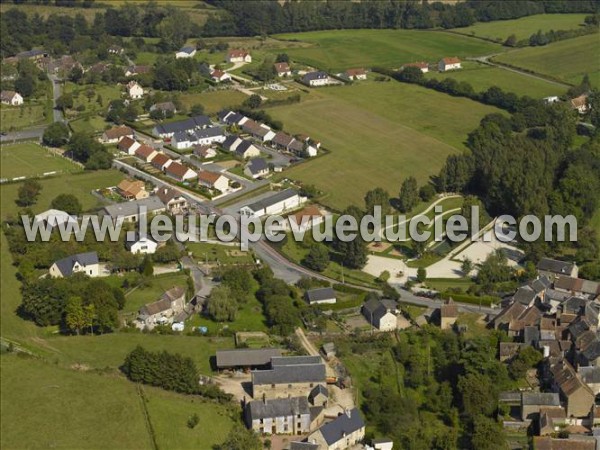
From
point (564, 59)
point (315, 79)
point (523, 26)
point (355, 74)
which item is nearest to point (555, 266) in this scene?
point (315, 79)

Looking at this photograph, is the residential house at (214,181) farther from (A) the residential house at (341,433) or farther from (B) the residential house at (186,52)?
(B) the residential house at (186,52)

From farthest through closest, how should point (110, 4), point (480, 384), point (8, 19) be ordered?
point (110, 4), point (8, 19), point (480, 384)

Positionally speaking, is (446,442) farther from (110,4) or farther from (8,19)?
(110,4)

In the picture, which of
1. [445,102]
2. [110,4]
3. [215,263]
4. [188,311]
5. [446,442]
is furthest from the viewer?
[110,4]

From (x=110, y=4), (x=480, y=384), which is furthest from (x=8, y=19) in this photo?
(x=480, y=384)

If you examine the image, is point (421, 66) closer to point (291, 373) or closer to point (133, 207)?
point (133, 207)

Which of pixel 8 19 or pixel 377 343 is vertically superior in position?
pixel 8 19
